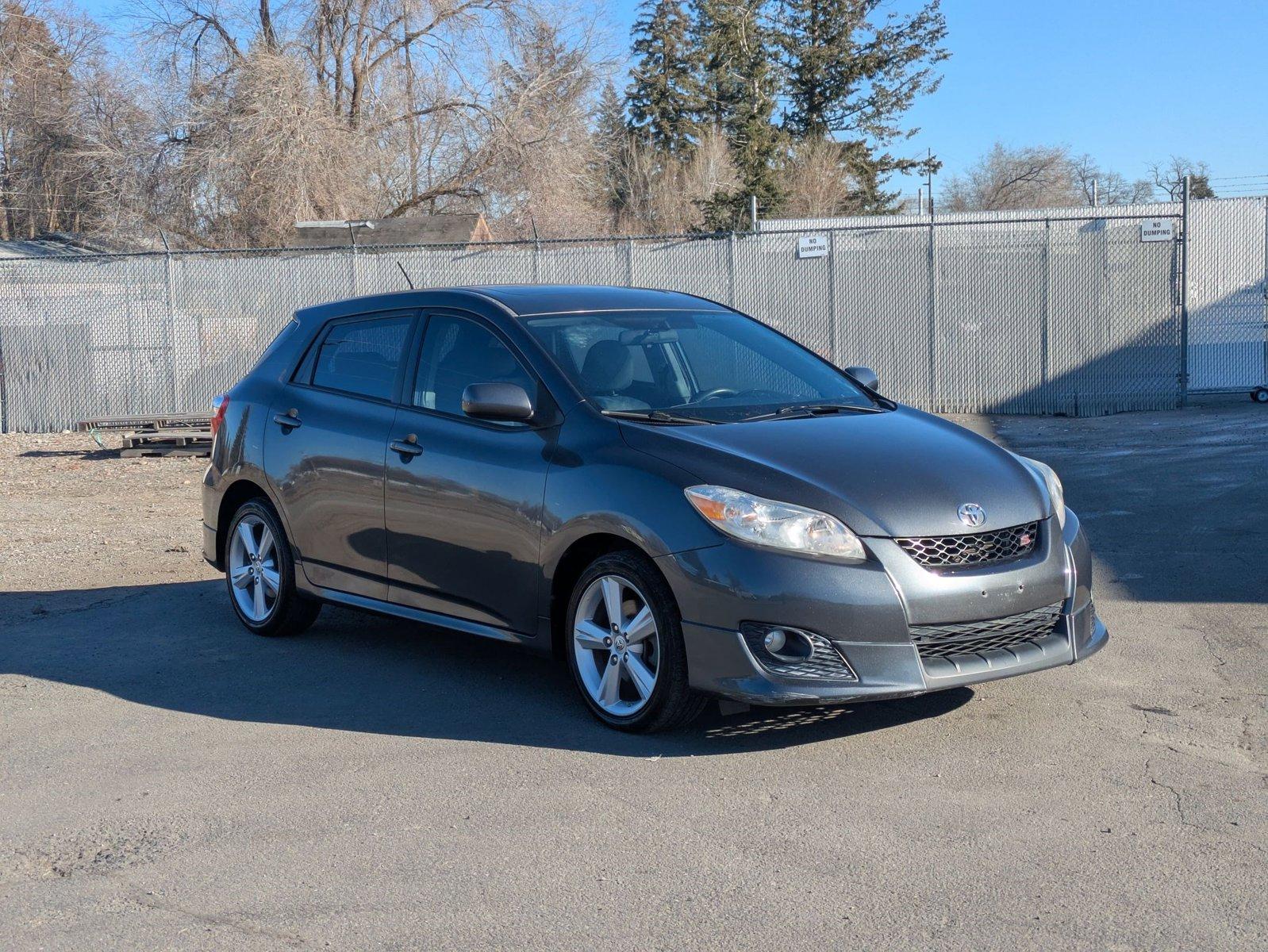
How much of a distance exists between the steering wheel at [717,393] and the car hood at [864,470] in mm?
386

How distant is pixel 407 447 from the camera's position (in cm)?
596

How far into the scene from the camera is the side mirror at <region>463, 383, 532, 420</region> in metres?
5.40

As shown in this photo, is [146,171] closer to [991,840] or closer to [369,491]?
[369,491]

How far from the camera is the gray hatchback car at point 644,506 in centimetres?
462

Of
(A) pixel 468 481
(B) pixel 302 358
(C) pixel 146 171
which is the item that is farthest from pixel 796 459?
(C) pixel 146 171

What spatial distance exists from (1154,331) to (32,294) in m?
15.8

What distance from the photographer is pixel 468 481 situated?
18.5 feet

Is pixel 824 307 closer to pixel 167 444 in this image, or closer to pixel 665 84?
pixel 167 444

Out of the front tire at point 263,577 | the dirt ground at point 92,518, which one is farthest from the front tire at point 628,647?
the dirt ground at point 92,518

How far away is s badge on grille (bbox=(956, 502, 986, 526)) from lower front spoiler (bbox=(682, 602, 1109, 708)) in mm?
460

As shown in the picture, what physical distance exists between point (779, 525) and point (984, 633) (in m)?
0.81

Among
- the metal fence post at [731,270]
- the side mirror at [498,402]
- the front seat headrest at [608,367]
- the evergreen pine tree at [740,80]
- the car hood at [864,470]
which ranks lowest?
the car hood at [864,470]

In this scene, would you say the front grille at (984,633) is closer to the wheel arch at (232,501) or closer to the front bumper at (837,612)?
the front bumper at (837,612)

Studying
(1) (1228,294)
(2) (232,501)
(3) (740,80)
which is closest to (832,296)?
(1) (1228,294)
